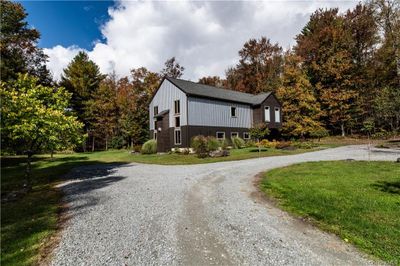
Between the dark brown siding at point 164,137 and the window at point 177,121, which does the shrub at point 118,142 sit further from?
the window at point 177,121

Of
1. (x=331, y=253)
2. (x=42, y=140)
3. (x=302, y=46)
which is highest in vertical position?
(x=302, y=46)

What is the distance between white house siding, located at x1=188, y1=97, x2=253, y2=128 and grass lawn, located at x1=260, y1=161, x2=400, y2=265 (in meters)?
15.0

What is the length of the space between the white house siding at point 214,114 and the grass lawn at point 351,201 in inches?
591

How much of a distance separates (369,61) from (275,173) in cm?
3745

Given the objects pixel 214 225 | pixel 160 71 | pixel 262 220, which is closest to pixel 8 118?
pixel 214 225

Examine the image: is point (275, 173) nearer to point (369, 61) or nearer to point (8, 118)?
point (8, 118)

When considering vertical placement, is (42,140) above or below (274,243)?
above

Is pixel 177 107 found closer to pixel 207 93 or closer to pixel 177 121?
pixel 177 121

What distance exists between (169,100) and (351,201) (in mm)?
23318

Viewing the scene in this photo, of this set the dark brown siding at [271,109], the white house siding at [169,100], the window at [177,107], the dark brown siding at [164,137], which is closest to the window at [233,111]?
the dark brown siding at [271,109]

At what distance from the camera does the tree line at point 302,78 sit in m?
27.0

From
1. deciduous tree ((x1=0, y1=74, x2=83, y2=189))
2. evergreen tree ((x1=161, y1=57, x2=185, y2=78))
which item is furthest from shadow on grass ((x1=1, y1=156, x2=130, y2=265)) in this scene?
evergreen tree ((x1=161, y1=57, x2=185, y2=78))

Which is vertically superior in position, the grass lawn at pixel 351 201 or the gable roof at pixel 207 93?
the gable roof at pixel 207 93

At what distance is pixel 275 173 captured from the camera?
1191 centimetres
